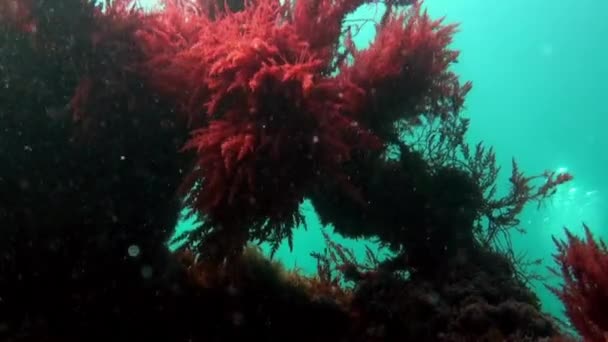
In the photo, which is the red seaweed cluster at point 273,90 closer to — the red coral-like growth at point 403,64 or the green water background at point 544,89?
the red coral-like growth at point 403,64

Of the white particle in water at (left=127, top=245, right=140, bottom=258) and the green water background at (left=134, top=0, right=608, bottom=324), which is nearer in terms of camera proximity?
the white particle in water at (left=127, top=245, right=140, bottom=258)

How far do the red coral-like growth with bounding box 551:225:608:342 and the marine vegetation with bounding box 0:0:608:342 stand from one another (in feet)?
0.11

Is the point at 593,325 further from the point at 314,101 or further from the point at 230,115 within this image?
the point at 230,115

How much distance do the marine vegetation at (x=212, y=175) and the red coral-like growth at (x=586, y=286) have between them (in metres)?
0.03

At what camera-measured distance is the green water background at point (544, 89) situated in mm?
64625

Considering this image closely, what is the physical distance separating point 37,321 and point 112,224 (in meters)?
1.00

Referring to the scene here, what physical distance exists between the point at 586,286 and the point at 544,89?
82774 mm

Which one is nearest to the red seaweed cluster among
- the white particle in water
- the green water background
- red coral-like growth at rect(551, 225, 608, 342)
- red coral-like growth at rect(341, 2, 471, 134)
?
red coral-like growth at rect(341, 2, 471, 134)

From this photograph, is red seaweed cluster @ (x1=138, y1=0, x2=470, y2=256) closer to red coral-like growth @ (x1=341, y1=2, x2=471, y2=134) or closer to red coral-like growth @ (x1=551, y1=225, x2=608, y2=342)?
red coral-like growth @ (x1=341, y1=2, x2=471, y2=134)

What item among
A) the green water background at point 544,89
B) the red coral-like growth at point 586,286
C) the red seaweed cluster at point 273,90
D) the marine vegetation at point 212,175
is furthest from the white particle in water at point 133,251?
the green water background at point 544,89

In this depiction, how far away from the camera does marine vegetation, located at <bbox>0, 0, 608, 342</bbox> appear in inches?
143

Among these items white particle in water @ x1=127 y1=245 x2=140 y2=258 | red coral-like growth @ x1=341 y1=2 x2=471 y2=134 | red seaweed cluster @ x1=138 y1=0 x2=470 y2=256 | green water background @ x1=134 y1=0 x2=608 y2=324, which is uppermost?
green water background @ x1=134 y1=0 x2=608 y2=324

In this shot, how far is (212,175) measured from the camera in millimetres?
3541

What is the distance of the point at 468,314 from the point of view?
3703 mm
